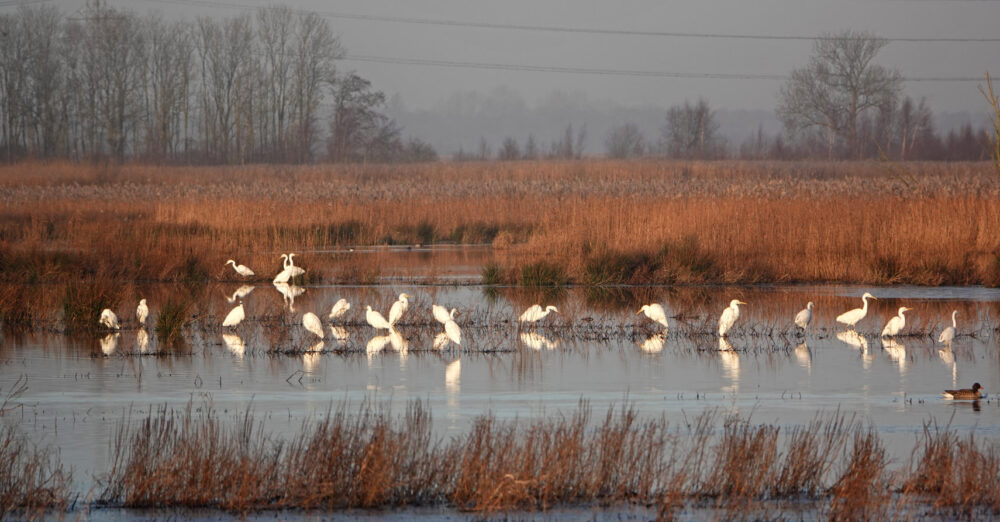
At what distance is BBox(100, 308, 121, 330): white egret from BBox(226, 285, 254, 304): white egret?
2.82 metres

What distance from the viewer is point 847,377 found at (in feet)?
32.6

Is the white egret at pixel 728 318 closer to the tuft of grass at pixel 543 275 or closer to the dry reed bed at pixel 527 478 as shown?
the dry reed bed at pixel 527 478

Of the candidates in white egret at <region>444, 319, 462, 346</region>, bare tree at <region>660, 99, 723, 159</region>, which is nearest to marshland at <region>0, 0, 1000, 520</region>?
white egret at <region>444, 319, 462, 346</region>

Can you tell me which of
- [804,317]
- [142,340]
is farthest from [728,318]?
[142,340]

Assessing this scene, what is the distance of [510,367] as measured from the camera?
10469mm

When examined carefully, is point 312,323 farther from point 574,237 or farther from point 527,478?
point 574,237

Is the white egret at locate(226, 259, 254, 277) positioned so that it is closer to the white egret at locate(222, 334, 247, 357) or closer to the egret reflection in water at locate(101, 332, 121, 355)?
the egret reflection in water at locate(101, 332, 121, 355)

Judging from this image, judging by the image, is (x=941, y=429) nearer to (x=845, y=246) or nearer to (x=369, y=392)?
(x=369, y=392)

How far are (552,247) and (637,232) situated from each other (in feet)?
4.82

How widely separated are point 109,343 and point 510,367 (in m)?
4.43

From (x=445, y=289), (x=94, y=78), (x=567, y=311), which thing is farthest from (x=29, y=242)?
(x=94, y=78)

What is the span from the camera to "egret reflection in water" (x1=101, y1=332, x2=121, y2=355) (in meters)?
11.3

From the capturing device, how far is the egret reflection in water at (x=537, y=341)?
1170cm

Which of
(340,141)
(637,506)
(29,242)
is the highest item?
(340,141)
